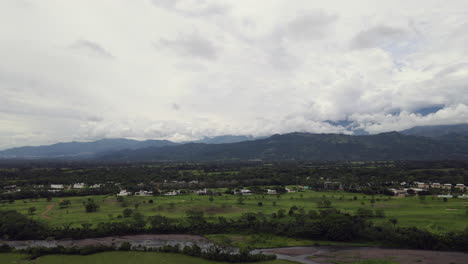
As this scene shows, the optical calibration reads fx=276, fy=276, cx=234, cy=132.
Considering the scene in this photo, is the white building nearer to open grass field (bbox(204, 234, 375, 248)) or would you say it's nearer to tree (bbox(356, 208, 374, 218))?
open grass field (bbox(204, 234, 375, 248))

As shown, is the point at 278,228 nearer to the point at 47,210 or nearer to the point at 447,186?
the point at 47,210

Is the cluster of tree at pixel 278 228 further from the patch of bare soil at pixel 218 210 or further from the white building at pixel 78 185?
the white building at pixel 78 185

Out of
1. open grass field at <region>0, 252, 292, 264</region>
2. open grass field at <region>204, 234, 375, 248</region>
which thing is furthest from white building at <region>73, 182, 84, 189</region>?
open grass field at <region>204, 234, 375, 248</region>

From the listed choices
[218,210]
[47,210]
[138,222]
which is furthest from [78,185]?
[218,210]

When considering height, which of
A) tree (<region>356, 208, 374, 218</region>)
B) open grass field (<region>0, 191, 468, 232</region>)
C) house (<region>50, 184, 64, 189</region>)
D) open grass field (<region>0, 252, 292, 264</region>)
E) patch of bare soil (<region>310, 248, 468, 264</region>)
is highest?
house (<region>50, 184, 64, 189</region>)

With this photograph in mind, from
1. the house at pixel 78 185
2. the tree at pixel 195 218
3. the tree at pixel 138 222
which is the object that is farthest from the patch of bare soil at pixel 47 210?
the tree at pixel 195 218

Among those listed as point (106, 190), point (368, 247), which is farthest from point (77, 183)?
point (368, 247)
